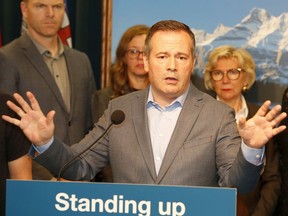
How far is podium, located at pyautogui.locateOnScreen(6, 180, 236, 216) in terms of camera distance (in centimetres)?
254

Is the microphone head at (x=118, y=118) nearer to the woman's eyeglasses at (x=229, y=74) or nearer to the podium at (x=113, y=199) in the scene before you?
the podium at (x=113, y=199)

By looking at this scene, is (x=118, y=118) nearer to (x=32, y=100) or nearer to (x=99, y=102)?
(x=32, y=100)

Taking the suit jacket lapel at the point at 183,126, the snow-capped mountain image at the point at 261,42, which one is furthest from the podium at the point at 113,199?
the snow-capped mountain image at the point at 261,42

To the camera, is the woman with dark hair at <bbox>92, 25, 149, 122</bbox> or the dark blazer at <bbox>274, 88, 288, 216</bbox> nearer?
the dark blazer at <bbox>274, 88, 288, 216</bbox>

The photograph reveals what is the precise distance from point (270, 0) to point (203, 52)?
25.7 inches

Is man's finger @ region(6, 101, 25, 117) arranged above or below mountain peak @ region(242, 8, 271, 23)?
below

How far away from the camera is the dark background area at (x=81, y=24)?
566cm

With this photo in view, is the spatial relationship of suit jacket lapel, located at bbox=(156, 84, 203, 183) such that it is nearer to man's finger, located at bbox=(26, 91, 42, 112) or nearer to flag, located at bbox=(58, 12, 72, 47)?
man's finger, located at bbox=(26, 91, 42, 112)

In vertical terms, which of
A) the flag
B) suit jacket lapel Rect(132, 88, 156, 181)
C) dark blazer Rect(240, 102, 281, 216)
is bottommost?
dark blazer Rect(240, 102, 281, 216)

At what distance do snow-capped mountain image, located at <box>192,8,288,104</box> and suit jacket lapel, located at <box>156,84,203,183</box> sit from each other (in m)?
2.12

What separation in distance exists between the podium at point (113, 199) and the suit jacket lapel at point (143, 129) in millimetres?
620

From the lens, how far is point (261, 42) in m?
5.46

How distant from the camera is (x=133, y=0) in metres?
5.65

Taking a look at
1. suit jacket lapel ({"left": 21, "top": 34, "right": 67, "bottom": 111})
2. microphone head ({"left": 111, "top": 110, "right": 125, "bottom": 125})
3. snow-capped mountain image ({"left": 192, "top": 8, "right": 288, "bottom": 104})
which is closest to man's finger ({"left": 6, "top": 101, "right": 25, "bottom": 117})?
microphone head ({"left": 111, "top": 110, "right": 125, "bottom": 125})
